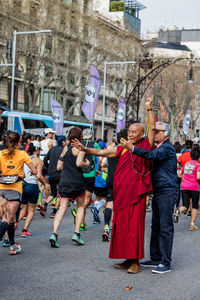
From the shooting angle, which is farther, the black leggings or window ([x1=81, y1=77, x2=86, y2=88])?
window ([x1=81, y1=77, x2=86, y2=88])

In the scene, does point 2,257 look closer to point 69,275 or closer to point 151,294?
point 69,275

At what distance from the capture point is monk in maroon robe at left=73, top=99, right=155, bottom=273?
650 cm

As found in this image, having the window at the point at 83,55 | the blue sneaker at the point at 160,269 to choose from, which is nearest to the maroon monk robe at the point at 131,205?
the blue sneaker at the point at 160,269

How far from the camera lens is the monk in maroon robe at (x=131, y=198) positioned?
6.50 metres

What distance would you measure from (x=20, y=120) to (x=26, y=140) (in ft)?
66.1

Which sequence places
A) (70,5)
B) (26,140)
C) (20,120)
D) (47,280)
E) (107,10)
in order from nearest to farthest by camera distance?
(47,280), (26,140), (20,120), (70,5), (107,10)

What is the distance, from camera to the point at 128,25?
50.9 metres

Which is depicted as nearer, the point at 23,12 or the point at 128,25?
the point at 23,12

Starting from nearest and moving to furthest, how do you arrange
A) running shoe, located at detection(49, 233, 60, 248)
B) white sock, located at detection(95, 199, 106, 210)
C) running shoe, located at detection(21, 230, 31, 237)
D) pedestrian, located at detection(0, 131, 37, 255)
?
pedestrian, located at detection(0, 131, 37, 255) < running shoe, located at detection(49, 233, 60, 248) < running shoe, located at detection(21, 230, 31, 237) < white sock, located at detection(95, 199, 106, 210)

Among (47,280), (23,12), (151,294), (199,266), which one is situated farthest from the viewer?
(23,12)

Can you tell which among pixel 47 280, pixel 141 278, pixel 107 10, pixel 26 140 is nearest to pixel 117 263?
pixel 141 278

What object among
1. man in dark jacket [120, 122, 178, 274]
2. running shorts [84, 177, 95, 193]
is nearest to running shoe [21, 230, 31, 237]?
running shorts [84, 177, 95, 193]

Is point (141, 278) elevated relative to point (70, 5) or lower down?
lower down

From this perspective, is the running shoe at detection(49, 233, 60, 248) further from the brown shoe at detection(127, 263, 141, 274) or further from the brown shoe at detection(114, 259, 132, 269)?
the brown shoe at detection(127, 263, 141, 274)
